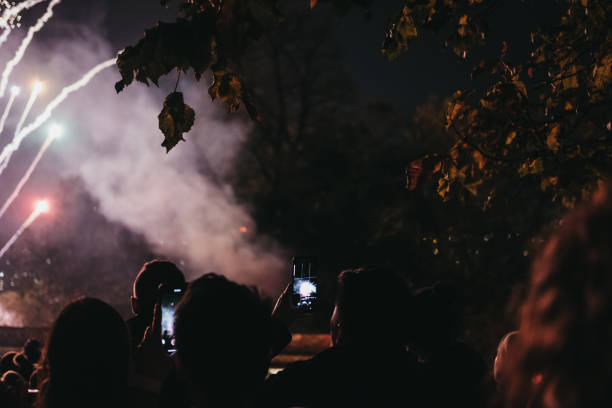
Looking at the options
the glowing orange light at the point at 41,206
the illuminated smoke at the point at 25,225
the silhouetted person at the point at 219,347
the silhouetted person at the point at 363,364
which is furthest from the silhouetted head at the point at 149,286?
the glowing orange light at the point at 41,206

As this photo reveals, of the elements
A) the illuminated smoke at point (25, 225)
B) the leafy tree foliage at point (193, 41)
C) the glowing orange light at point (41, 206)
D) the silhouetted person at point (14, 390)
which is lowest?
the silhouetted person at point (14, 390)

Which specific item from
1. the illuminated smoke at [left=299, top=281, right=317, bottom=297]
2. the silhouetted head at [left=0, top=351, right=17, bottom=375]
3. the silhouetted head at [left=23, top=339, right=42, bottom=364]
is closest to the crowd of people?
the illuminated smoke at [left=299, top=281, right=317, bottom=297]

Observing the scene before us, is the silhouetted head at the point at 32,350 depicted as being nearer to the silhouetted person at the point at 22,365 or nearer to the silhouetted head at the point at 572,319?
the silhouetted person at the point at 22,365

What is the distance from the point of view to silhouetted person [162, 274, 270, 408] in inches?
66.9

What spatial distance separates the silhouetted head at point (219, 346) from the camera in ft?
5.58

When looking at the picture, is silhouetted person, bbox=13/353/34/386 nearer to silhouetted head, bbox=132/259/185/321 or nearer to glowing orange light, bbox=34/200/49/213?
silhouetted head, bbox=132/259/185/321

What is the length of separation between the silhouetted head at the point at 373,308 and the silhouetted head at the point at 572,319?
4.62ft

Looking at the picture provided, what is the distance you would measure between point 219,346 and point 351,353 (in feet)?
2.74

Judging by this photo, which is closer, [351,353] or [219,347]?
[219,347]

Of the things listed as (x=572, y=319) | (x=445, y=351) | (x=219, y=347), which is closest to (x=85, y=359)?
(x=219, y=347)

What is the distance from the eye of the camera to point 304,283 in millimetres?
3244

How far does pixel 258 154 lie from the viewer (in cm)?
2162

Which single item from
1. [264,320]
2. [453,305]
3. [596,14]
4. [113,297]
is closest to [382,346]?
[264,320]

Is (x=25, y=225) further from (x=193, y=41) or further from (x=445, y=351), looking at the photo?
(x=193, y=41)
